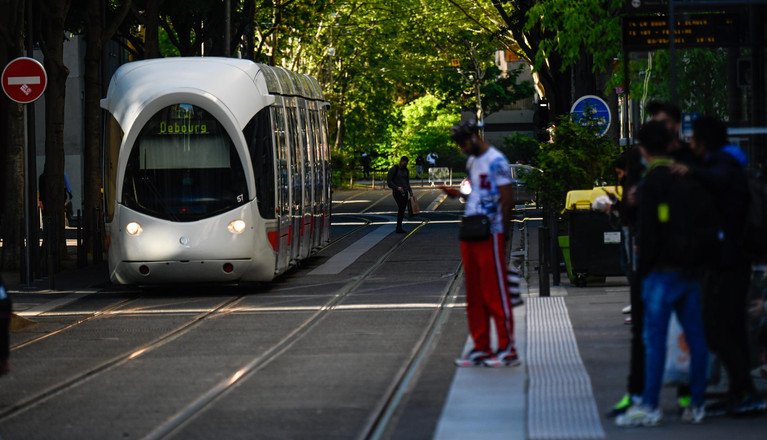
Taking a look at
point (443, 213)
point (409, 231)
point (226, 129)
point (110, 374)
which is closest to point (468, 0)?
point (443, 213)

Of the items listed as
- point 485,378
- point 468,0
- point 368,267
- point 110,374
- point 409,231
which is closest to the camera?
point 485,378

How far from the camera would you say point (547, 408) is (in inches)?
412

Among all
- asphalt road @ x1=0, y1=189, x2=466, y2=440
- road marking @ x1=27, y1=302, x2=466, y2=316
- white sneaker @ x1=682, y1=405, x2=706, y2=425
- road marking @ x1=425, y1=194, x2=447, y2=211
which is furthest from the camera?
road marking @ x1=425, y1=194, x2=447, y2=211

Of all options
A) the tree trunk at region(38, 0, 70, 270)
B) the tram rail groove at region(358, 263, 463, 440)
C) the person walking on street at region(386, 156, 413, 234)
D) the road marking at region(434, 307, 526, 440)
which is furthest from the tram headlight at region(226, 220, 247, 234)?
the person walking on street at region(386, 156, 413, 234)

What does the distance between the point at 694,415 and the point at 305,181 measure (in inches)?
646

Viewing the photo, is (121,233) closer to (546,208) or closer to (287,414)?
(546,208)

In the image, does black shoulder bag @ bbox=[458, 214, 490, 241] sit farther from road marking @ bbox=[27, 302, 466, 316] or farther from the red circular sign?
the red circular sign

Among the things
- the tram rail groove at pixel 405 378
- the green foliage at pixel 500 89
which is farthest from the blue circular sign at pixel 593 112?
the green foliage at pixel 500 89

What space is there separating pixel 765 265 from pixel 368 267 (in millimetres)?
16076

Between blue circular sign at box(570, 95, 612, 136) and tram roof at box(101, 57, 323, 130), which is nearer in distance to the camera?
tram roof at box(101, 57, 323, 130)

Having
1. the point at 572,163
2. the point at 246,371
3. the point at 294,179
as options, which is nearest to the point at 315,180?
the point at 294,179

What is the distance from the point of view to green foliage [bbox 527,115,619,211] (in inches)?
940

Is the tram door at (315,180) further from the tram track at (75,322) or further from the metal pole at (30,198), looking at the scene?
the tram track at (75,322)

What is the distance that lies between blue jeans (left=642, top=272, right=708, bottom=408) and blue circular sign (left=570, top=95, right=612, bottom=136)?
1520 cm
